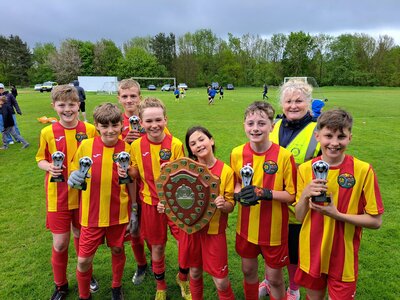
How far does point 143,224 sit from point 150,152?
0.75 meters

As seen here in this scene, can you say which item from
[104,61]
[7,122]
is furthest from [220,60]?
[7,122]

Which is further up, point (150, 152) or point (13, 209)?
point (150, 152)

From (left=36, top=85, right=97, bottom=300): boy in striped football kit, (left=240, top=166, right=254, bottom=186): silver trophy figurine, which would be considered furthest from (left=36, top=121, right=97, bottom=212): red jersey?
(left=240, top=166, right=254, bottom=186): silver trophy figurine

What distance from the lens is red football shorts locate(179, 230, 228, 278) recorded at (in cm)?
281

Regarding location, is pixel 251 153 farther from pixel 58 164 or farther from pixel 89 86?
pixel 89 86

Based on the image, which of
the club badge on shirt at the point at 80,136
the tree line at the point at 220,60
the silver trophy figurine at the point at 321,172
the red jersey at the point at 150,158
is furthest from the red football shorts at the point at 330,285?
the tree line at the point at 220,60

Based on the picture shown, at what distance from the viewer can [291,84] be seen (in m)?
3.06

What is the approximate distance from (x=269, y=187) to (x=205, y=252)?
2.66 ft

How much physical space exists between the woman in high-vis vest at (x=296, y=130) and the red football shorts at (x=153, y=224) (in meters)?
1.25

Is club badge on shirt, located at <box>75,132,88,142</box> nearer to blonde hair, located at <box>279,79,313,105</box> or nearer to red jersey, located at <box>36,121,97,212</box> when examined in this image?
red jersey, located at <box>36,121,97,212</box>

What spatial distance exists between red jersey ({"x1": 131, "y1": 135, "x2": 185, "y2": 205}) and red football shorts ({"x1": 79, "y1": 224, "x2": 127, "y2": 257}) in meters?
0.41

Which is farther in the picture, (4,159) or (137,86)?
(4,159)

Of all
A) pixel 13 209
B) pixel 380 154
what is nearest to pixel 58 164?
pixel 13 209

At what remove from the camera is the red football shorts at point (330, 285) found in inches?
92.7
